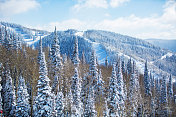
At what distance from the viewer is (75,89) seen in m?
35.3

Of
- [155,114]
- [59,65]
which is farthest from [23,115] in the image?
[155,114]

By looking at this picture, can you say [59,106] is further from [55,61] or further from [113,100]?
[113,100]

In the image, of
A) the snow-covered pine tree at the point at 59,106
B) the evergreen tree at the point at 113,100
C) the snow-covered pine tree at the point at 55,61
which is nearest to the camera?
the snow-covered pine tree at the point at 59,106

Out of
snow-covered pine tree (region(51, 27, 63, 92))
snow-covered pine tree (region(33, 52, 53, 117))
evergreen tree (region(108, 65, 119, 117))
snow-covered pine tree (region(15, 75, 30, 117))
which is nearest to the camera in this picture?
snow-covered pine tree (region(33, 52, 53, 117))

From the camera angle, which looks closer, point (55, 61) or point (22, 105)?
point (22, 105)

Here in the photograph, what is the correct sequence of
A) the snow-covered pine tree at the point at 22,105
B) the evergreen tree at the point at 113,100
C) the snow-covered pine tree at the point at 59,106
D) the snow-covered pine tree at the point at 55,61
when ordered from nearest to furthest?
the snow-covered pine tree at the point at 59,106
the snow-covered pine tree at the point at 22,105
the evergreen tree at the point at 113,100
the snow-covered pine tree at the point at 55,61

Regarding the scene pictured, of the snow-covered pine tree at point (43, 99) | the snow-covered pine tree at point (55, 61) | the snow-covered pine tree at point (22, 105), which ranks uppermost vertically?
the snow-covered pine tree at point (55, 61)

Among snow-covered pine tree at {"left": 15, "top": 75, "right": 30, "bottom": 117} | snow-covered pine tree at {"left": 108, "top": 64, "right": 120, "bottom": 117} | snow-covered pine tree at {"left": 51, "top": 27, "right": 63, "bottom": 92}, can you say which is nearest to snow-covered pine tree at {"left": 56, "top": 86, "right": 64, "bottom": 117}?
snow-covered pine tree at {"left": 51, "top": 27, "right": 63, "bottom": 92}

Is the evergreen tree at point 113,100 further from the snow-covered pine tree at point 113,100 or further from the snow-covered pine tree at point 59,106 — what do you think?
the snow-covered pine tree at point 59,106

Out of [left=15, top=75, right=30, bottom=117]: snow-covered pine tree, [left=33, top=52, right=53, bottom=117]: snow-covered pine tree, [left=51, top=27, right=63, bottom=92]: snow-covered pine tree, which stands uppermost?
[left=51, top=27, right=63, bottom=92]: snow-covered pine tree

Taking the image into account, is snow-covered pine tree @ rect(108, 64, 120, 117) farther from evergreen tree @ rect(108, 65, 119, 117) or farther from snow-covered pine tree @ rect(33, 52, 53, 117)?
snow-covered pine tree @ rect(33, 52, 53, 117)

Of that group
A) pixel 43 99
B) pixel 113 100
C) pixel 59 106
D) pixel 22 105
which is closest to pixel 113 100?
pixel 113 100

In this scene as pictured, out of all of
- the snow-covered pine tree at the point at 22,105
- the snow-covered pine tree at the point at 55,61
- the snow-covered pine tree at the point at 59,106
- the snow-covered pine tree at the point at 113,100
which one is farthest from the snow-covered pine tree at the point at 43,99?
the snow-covered pine tree at the point at 113,100

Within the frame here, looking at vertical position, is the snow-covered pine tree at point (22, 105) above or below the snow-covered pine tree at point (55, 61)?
below
